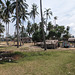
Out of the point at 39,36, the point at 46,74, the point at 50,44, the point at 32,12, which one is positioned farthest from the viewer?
the point at 32,12

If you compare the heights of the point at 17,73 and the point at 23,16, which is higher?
the point at 23,16

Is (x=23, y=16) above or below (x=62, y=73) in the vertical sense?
above

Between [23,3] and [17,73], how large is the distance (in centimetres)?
2356

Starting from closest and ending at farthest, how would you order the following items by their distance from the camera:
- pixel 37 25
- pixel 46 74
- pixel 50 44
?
1. pixel 46 74
2. pixel 50 44
3. pixel 37 25

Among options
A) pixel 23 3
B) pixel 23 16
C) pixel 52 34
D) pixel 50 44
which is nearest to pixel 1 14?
pixel 23 16

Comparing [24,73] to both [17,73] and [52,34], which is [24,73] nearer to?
[17,73]

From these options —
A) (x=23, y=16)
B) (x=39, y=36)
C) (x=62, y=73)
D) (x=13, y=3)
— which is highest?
(x=13, y=3)

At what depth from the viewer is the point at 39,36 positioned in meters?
35.6

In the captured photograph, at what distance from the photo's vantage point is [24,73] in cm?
638

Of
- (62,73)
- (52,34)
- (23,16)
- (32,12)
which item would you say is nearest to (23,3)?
(23,16)

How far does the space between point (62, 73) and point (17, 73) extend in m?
2.91

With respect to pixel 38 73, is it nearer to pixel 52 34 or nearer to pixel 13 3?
pixel 13 3

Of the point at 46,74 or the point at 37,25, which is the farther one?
the point at 37,25

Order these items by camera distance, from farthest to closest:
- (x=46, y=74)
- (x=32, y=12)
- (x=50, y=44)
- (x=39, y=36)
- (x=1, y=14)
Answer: (x=32, y=12)
(x=39, y=36)
(x=1, y=14)
(x=50, y=44)
(x=46, y=74)
